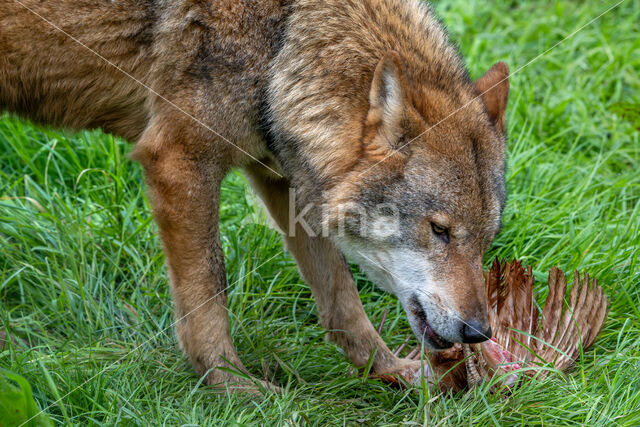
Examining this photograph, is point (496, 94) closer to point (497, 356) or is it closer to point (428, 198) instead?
point (428, 198)

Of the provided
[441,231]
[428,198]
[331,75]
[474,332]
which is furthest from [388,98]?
A: [474,332]

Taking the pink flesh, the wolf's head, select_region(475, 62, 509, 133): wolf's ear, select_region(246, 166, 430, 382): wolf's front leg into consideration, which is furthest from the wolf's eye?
select_region(246, 166, 430, 382): wolf's front leg

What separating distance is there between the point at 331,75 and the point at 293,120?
11.4 inches

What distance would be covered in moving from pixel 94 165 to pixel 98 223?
498 millimetres

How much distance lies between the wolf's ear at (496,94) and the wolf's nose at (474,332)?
105 cm

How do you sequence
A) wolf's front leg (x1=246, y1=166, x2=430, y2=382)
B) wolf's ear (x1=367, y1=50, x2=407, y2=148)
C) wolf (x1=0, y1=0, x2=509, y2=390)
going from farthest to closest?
wolf's front leg (x1=246, y1=166, x2=430, y2=382) → wolf (x1=0, y1=0, x2=509, y2=390) → wolf's ear (x1=367, y1=50, x2=407, y2=148)

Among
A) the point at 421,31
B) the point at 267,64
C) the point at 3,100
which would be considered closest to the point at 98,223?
the point at 3,100

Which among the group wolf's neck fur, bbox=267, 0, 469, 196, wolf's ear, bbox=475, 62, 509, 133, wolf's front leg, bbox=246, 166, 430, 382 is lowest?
wolf's front leg, bbox=246, 166, 430, 382

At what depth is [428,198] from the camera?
11.7ft

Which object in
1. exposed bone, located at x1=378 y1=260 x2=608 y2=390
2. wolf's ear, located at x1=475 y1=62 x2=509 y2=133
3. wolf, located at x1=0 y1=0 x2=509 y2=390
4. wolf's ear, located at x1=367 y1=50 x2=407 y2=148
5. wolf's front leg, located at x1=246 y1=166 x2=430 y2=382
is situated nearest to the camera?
wolf's ear, located at x1=367 y1=50 x2=407 y2=148

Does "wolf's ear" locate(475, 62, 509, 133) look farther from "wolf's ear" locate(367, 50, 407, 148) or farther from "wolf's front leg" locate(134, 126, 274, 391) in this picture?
"wolf's front leg" locate(134, 126, 274, 391)

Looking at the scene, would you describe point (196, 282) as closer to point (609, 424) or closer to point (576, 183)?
point (609, 424)

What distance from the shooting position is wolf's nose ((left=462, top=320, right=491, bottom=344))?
137 inches

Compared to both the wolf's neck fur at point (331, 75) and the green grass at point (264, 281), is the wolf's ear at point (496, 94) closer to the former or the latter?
the wolf's neck fur at point (331, 75)
